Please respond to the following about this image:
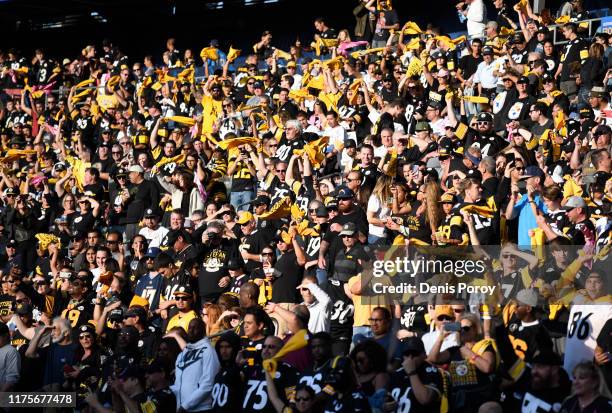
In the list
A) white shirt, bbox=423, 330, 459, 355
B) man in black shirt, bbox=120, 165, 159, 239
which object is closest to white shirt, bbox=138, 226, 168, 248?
man in black shirt, bbox=120, 165, 159, 239

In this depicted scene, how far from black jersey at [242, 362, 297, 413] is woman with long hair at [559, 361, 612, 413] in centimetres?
223

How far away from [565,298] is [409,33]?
9.71 metres

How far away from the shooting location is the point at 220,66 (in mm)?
21562

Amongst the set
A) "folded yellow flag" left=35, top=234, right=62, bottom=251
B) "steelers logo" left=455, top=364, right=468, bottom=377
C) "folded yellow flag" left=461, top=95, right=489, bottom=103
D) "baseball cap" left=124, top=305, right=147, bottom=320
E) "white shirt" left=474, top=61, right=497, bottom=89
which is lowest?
"folded yellow flag" left=35, top=234, right=62, bottom=251

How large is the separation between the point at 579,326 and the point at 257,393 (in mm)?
2443

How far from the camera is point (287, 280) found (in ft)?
40.1

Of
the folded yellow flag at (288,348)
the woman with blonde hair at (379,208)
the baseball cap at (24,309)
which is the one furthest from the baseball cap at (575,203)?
the baseball cap at (24,309)

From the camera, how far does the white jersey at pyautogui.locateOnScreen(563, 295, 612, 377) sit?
342 inches

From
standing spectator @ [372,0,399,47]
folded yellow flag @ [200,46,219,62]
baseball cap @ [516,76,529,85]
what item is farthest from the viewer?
folded yellow flag @ [200,46,219,62]

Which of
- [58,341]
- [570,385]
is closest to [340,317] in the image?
[58,341]

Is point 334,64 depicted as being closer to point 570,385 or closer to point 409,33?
point 409,33

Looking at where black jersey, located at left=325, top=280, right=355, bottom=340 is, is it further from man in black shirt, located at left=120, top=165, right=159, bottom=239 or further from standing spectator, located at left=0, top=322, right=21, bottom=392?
man in black shirt, located at left=120, top=165, right=159, bottom=239

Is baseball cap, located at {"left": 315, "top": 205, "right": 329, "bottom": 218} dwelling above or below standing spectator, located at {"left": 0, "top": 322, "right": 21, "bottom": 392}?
above

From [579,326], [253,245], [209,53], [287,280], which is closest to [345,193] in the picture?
[287,280]
